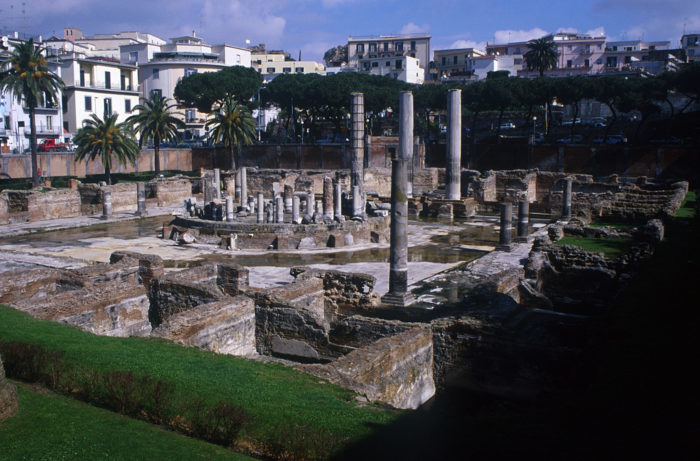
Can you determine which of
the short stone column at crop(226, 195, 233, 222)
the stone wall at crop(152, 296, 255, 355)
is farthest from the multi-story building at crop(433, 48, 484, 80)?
the stone wall at crop(152, 296, 255, 355)

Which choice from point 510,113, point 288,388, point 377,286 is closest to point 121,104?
point 510,113

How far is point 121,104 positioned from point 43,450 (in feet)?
203

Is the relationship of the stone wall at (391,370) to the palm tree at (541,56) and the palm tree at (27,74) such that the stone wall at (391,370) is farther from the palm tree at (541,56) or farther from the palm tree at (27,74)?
the palm tree at (541,56)

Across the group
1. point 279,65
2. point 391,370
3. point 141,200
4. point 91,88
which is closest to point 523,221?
point 391,370

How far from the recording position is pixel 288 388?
25.5ft

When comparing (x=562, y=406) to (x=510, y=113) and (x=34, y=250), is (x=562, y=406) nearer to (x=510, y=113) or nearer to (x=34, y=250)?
(x=34, y=250)

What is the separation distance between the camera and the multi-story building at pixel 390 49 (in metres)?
92.6

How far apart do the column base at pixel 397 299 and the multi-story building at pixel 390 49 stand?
78051 mm

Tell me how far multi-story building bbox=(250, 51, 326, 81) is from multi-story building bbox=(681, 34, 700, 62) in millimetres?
50125

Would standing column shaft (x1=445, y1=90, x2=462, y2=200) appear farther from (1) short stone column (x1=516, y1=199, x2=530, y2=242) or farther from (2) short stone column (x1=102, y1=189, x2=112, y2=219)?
(2) short stone column (x1=102, y1=189, x2=112, y2=219)

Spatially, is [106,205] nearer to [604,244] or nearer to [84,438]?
[604,244]

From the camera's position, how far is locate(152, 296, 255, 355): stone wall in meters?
10.8

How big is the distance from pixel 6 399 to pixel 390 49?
9244cm

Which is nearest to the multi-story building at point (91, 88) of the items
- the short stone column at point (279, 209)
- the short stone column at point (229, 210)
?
the short stone column at point (229, 210)
